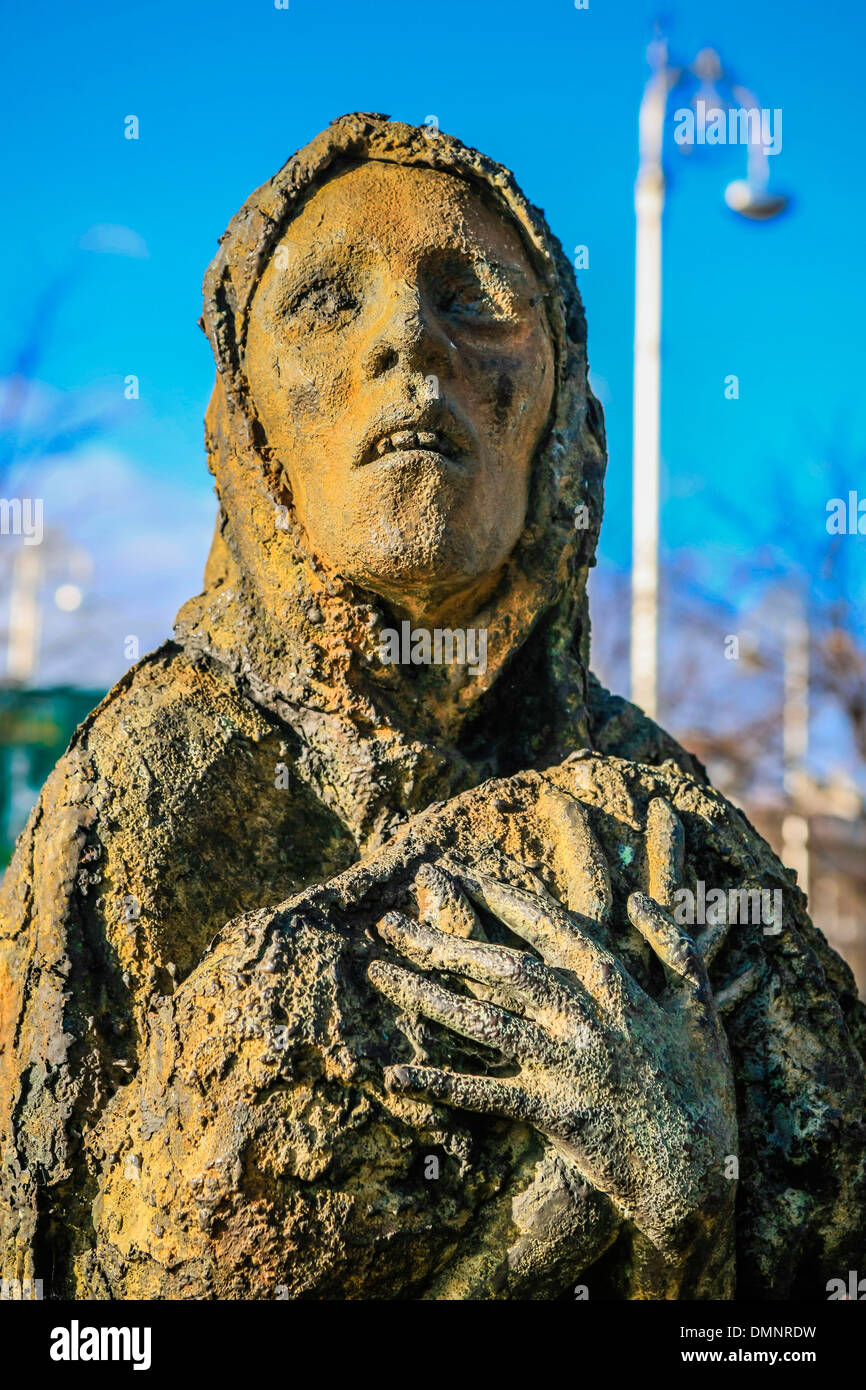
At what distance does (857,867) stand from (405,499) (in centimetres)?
2299

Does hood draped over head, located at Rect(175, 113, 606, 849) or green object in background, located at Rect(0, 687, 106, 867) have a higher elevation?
green object in background, located at Rect(0, 687, 106, 867)

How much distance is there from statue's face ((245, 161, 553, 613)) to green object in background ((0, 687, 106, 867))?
220 inches

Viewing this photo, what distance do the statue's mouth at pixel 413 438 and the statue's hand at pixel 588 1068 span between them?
0.98m

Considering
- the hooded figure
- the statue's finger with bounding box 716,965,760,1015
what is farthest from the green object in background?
the statue's finger with bounding box 716,965,760,1015

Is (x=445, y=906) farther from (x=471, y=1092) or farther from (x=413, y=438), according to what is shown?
(x=413, y=438)

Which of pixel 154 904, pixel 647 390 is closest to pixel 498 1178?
pixel 154 904

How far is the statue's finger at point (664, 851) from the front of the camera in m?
3.18

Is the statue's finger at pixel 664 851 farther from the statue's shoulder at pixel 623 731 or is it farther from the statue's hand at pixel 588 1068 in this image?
the statue's shoulder at pixel 623 731

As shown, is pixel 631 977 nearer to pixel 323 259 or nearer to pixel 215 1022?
pixel 215 1022

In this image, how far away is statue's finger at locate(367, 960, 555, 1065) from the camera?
2.80 metres

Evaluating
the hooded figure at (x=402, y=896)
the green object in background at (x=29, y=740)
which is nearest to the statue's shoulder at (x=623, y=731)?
the hooded figure at (x=402, y=896)

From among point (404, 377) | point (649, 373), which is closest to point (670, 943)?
point (404, 377)

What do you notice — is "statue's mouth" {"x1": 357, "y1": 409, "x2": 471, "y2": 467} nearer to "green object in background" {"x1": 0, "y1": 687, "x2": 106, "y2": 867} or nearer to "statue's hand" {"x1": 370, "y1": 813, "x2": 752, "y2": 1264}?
"statue's hand" {"x1": 370, "y1": 813, "x2": 752, "y2": 1264}
